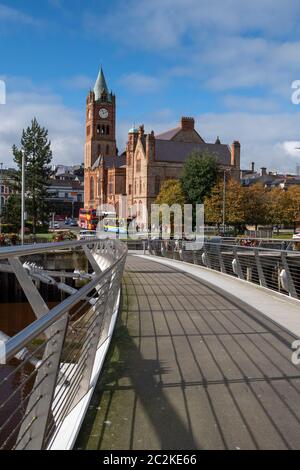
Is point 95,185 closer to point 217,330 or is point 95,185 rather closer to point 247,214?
point 247,214

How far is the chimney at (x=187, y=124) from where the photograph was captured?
Answer: 11275 centimetres

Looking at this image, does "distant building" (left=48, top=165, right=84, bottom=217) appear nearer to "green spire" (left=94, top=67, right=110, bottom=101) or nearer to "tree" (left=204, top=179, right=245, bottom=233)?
"green spire" (left=94, top=67, right=110, bottom=101)

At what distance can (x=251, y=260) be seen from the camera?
22234mm

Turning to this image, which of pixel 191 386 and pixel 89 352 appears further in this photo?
pixel 191 386

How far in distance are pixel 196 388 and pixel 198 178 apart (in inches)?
2490

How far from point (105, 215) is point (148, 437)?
86.6 m

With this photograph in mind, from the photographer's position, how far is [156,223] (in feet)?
251

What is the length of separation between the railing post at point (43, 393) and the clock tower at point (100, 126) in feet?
426

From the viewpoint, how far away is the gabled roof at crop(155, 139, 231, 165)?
10125 centimetres

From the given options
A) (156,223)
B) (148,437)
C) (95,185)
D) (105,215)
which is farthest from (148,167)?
(148,437)

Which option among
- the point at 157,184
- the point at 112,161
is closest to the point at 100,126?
the point at 112,161

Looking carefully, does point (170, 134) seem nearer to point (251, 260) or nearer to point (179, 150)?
point (179, 150)

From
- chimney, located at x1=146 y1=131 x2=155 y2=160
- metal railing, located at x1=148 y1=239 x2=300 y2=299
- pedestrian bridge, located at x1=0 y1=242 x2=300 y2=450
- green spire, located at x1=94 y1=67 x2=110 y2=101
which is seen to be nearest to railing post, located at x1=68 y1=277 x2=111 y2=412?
pedestrian bridge, located at x1=0 y1=242 x2=300 y2=450

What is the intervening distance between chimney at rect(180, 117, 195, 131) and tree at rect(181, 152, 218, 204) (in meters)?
45.2
